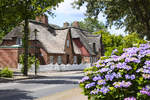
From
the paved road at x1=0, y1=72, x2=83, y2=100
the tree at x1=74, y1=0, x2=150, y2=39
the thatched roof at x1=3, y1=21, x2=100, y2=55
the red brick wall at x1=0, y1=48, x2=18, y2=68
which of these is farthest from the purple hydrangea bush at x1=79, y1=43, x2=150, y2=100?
the thatched roof at x1=3, y1=21, x2=100, y2=55

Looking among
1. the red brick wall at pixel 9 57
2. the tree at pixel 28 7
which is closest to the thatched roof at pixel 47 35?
the red brick wall at pixel 9 57

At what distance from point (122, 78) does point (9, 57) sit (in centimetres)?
3864

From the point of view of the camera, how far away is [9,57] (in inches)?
1638

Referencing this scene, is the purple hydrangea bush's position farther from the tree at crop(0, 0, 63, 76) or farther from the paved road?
the tree at crop(0, 0, 63, 76)

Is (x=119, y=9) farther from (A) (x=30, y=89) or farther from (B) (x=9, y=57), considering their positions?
(B) (x=9, y=57)

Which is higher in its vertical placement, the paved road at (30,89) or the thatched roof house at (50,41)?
the thatched roof house at (50,41)

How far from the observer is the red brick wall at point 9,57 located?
1617 inches

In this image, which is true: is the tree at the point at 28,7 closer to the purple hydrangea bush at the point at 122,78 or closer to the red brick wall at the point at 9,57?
the red brick wall at the point at 9,57

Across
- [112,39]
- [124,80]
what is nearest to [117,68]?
[124,80]

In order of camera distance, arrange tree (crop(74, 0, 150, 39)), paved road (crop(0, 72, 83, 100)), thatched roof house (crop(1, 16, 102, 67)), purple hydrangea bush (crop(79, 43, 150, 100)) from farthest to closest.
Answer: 1. thatched roof house (crop(1, 16, 102, 67))
2. tree (crop(74, 0, 150, 39))
3. paved road (crop(0, 72, 83, 100))
4. purple hydrangea bush (crop(79, 43, 150, 100))

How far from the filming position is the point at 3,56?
42344 mm

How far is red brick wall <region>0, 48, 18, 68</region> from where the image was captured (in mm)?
41062

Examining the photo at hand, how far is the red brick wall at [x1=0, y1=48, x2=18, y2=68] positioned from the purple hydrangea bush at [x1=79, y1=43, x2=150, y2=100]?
36.9m

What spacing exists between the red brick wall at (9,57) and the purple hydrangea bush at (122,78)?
36890 millimetres
